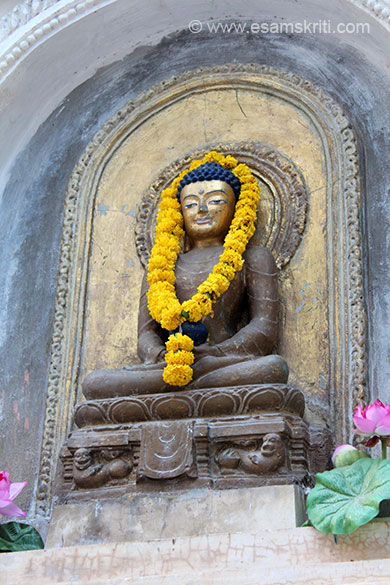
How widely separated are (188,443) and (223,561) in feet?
3.65

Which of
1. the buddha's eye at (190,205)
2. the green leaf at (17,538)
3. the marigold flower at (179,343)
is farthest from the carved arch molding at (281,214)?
the green leaf at (17,538)

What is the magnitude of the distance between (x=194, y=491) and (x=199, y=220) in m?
2.05

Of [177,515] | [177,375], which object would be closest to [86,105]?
[177,375]

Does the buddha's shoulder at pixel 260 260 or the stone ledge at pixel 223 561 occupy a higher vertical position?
the buddha's shoulder at pixel 260 260

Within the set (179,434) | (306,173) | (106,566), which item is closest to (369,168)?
(306,173)

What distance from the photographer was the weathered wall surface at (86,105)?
19.0ft

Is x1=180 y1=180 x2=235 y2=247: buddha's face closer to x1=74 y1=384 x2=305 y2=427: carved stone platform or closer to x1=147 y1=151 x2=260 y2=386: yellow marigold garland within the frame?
x1=147 y1=151 x2=260 y2=386: yellow marigold garland

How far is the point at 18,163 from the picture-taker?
21.6ft

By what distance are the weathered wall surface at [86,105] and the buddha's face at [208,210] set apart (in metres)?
0.93

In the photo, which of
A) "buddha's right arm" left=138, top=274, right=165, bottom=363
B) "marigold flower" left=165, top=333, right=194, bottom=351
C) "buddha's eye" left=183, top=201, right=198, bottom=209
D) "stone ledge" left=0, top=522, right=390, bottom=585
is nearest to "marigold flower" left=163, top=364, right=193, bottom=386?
"marigold flower" left=165, top=333, right=194, bottom=351

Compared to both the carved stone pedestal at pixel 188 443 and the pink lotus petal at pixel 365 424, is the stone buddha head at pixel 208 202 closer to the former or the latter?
the carved stone pedestal at pixel 188 443

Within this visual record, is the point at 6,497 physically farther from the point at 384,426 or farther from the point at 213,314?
the point at 213,314

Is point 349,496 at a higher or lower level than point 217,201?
lower

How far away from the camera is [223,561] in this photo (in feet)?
11.5
